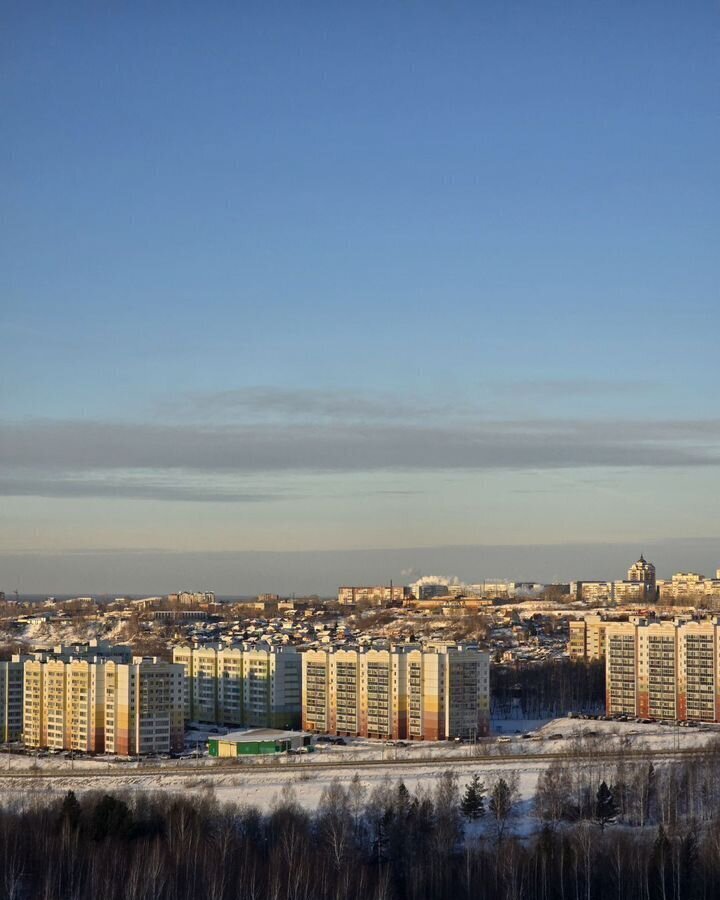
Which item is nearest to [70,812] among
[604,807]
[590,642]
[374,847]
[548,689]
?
[374,847]

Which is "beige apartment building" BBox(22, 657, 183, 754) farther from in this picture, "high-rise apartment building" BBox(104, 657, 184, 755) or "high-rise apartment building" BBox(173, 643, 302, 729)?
"high-rise apartment building" BBox(173, 643, 302, 729)

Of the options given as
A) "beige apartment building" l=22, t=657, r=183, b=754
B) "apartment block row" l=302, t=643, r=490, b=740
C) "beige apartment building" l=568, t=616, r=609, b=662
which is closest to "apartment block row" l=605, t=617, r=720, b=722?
"apartment block row" l=302, t=643, r=490, b=740

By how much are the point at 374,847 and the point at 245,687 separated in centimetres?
1176

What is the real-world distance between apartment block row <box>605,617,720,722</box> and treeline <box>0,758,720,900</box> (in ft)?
31.8

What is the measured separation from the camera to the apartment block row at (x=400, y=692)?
2214 cm

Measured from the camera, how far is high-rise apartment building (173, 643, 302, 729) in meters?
24.5

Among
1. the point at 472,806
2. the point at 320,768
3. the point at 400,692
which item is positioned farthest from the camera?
the point at 400,692

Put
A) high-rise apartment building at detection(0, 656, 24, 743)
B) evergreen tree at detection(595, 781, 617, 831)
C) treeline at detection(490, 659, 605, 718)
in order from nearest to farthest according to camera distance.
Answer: evergreen tree at detection(595, 781, 617, 831)
high-rise apartment building at detection(0, 656, 24, 743)
treeline at detection(490, 659, 605, 718)

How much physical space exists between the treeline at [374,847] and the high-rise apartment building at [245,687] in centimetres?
935

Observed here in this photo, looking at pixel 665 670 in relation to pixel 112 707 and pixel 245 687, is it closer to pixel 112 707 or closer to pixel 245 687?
pixel 245 687

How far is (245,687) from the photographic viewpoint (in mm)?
24891

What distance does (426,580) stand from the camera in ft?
270

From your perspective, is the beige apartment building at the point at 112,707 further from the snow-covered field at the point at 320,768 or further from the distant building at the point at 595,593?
the distant building at the point at 595,593

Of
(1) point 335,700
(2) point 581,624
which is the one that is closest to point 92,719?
(1) point 335,700
